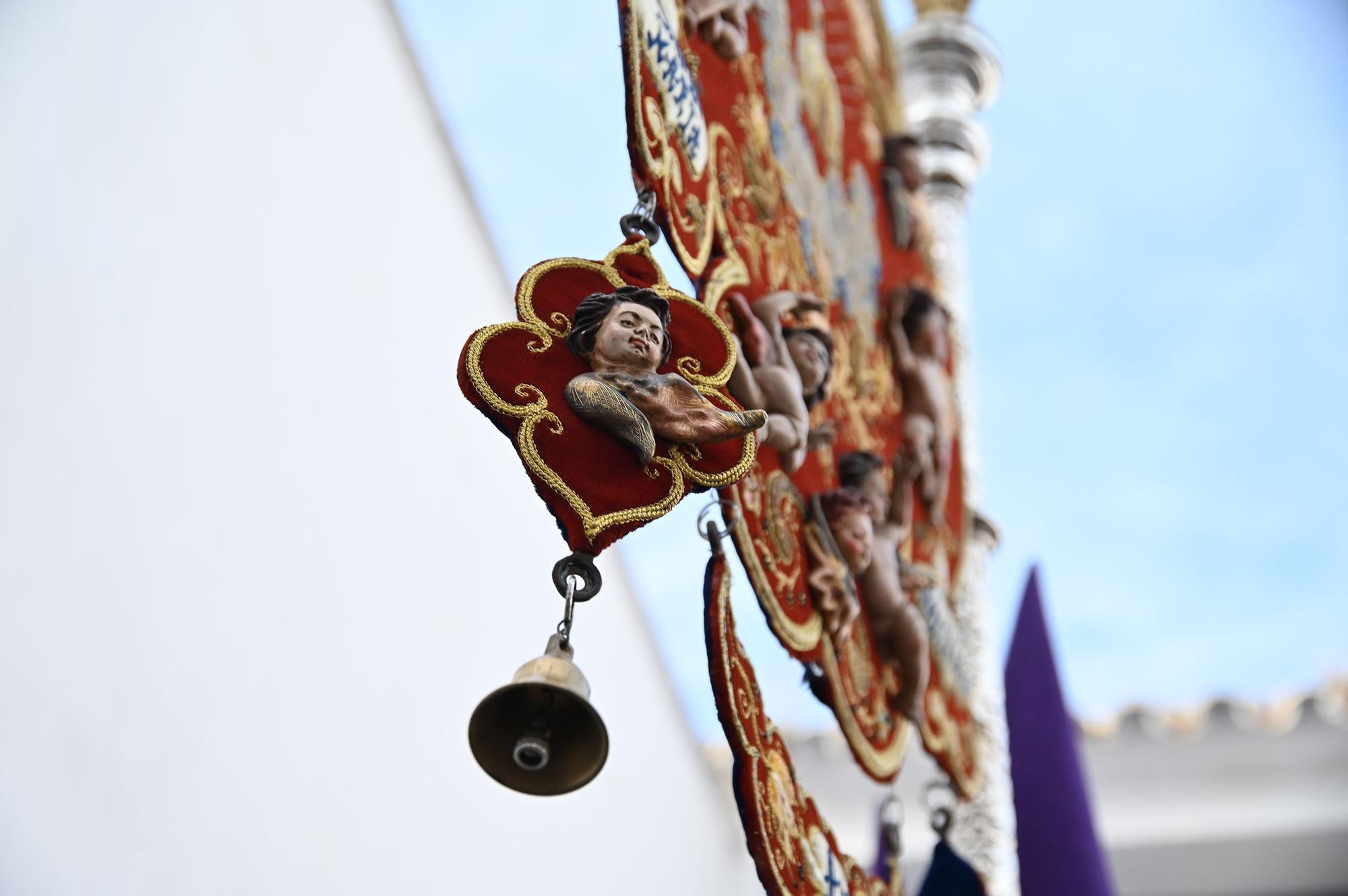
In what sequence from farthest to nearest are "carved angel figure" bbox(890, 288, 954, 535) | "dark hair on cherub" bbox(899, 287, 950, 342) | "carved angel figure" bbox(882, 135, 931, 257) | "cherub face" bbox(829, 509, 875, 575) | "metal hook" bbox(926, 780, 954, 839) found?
"carved angel figure" bbox(882, 135, 931, 257), "dark hair on cherub" bbox(899, 287, 950, 342), "carved angel figure" bbox(890, 288, 954, 535), "metal hook" bbox(926, 780, 954, 839), "cherub face" bbox(829, 509, 875, 575)

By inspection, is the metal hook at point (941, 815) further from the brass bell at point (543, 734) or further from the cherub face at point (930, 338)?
the brass bell at point (543, 734)

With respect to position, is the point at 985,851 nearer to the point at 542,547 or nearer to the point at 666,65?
the point at 542,547

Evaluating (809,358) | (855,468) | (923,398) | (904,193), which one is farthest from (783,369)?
(904,193)

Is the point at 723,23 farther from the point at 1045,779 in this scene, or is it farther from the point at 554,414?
the point at 1045,779

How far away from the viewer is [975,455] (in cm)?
400

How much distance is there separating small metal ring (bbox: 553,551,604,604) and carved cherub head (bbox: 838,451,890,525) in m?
0.97

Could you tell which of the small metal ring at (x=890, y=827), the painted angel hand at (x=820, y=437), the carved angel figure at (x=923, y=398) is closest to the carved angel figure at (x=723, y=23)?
the painted angel hand at (x=820, y=437)

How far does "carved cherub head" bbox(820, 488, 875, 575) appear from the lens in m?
2.24

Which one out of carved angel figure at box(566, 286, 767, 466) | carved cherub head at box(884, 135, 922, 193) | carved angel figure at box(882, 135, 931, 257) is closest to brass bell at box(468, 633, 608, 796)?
carved angel figure at box(566, 286, 767, 466)

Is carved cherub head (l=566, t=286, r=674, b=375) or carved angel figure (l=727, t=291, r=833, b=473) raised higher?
carved angel figure (l=727, t=291, r=833, b=473)

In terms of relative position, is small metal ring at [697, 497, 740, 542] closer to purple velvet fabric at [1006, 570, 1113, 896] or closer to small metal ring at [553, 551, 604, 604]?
small metal ring at [553, 551, 604, 604]

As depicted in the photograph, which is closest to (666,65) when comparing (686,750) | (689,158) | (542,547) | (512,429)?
(689,158)

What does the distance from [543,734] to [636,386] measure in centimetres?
40

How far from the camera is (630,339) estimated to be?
1.66 m
